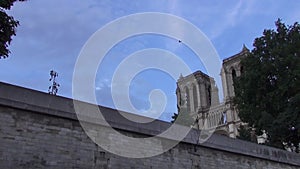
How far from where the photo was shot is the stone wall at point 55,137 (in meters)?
7.96

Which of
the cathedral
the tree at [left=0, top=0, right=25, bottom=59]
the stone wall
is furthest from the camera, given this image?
the cathedral

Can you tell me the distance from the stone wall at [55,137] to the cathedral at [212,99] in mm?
32452

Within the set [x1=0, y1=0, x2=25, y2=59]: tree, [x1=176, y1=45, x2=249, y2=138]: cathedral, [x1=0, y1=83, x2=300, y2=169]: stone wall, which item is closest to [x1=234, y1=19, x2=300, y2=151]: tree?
[x1=0, y1=83, x2=300, y2=169]: stone wall

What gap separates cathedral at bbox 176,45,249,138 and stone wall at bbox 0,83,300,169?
106 feet

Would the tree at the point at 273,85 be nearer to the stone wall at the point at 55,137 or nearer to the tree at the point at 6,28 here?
the stone wall at the point at 55,137

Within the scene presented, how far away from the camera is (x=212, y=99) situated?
5106 cm

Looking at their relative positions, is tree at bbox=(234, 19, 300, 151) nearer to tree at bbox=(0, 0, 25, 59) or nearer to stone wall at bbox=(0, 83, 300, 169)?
stone wall at bbox=(0, 83, 300, 169)

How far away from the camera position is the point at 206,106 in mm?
48719

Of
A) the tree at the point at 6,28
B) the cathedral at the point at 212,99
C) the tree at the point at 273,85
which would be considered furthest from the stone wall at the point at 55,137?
the cathedral at the point at 212,99

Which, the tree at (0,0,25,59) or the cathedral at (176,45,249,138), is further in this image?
the cathedral at (176,45,249,138)

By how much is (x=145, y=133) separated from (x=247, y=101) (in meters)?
12.1

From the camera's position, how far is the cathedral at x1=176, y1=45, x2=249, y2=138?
145 ft

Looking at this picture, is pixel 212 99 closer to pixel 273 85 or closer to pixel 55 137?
pixel 273 85

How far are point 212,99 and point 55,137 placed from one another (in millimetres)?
44001
